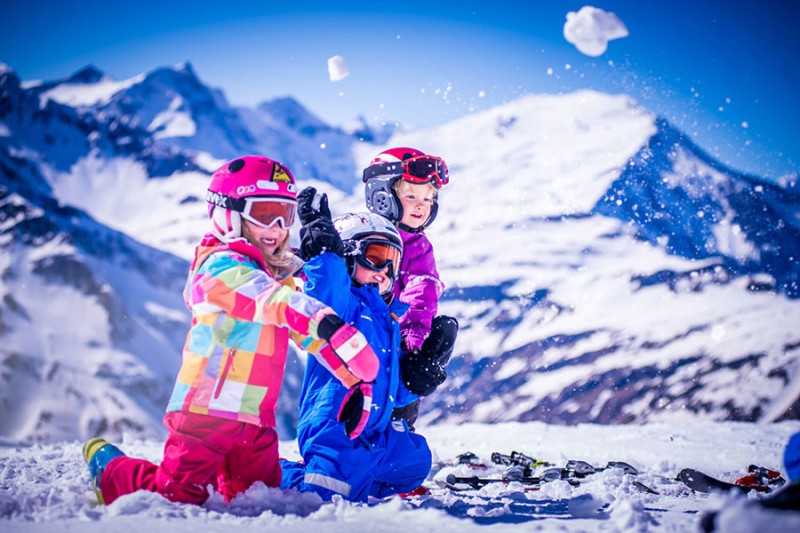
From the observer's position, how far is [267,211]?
9.78 feet

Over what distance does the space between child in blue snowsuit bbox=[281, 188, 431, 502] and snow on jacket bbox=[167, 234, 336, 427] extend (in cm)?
37

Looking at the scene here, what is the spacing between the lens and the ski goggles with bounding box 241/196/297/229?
294cm

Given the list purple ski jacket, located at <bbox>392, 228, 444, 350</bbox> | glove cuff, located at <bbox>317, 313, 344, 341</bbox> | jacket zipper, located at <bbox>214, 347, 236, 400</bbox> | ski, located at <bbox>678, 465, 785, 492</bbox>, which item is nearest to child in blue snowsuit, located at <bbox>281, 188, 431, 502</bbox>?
purple ski jacket, located at <bbox>392, 228, 444, 350</bbox>

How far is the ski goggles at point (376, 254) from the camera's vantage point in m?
3.52

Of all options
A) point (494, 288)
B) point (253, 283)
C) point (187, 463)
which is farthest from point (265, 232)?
point (494, 288)

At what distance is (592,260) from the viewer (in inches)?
3339

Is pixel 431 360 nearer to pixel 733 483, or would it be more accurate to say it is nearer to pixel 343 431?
pixel 343 431

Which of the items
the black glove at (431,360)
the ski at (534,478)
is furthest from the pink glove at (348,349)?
the ski at (534,478)

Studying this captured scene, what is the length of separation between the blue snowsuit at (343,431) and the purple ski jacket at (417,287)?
0.24 meters

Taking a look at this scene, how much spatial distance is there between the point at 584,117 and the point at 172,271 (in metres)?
74.3

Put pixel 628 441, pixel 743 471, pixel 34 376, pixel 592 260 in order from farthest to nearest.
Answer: pixel 592 260 < pixel 34 376 < pixel 628 441 < pixel 743 471

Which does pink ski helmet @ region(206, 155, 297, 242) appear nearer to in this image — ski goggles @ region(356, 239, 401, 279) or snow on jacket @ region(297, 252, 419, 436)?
snow on jacket @ region(297, 252, 419, 436)

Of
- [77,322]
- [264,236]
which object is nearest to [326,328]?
[264,236]

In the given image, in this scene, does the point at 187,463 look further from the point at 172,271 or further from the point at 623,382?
the point at 172,271
